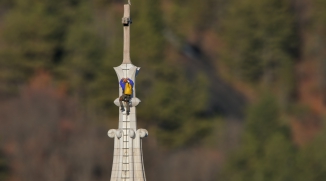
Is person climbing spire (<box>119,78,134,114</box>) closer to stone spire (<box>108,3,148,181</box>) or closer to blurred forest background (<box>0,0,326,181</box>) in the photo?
stone spire (<box>108,3,148,181</box>)

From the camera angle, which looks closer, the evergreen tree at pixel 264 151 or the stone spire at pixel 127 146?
the stone spire at pixel 127 146

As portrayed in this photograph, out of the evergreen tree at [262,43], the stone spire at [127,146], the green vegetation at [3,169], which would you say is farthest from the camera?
the evergreen tree at [262,43]

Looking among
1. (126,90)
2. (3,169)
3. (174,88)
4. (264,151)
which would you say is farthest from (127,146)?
(174,88)

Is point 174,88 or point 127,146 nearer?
point 127,146

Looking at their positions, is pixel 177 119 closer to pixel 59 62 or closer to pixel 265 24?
pixel 59 62

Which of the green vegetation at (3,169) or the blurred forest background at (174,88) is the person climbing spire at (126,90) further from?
the green vegetation at (3,169)

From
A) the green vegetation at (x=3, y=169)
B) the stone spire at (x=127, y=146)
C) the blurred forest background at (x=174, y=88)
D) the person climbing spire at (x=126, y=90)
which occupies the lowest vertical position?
the stone spire at (x=127, y=146)

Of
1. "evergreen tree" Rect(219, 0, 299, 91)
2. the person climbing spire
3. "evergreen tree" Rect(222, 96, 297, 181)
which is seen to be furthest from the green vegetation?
the person climbing spire

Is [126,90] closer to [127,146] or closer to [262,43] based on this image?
[127,146]

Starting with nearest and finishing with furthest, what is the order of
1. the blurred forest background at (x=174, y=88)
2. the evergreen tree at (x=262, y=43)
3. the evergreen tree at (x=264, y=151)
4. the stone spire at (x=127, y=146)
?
the stone spire at (x=127, y=146) < the evergreen tree at (x=264, y=151) < the blurred forest background at (x=174, y=88) < the evergreen tree at (x=262, y=43)

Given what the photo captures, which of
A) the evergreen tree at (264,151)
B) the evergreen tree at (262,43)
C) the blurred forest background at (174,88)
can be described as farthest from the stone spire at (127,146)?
the evergreen tree at (262,43)
